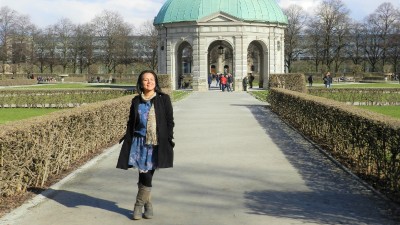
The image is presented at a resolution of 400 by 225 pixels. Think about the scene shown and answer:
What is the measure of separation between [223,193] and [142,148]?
1.87 metres

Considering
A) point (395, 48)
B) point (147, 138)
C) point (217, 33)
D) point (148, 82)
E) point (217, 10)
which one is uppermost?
point (217, 10)

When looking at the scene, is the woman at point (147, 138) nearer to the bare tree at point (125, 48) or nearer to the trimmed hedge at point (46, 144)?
the trimmed hedge at point (46, 144)

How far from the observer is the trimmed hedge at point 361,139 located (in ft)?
26.7

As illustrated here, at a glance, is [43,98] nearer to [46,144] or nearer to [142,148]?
[46,144]

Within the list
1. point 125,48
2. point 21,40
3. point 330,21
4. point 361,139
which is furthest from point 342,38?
point 361,139

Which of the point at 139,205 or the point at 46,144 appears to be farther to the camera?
the point at 46,144

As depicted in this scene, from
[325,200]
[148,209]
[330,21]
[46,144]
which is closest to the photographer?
[148,209]

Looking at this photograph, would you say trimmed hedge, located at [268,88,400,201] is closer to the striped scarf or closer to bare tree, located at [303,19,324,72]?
the striped scarf

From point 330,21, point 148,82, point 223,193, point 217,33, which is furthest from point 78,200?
point 330,21

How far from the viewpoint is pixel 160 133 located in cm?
692

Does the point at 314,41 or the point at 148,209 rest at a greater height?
the point at 314,41

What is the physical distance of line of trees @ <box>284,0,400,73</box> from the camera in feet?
265

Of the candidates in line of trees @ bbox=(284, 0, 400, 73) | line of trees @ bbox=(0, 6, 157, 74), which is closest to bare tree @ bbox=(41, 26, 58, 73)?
line of trees @ bbox=(0, 6, 157, 74)

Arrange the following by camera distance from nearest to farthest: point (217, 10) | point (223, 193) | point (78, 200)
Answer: point (78, 200)
point (223, 193)
point (217, 10)
